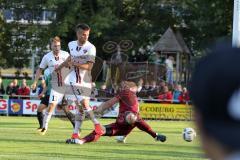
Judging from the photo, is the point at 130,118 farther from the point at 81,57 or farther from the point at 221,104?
the point at 221,104

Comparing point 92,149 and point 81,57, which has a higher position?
point 81,57

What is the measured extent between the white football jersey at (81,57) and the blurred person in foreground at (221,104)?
12.1 metres

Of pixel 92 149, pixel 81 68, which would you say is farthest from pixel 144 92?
pixel 92 149

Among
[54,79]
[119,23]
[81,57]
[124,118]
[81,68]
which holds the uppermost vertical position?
[119,23]

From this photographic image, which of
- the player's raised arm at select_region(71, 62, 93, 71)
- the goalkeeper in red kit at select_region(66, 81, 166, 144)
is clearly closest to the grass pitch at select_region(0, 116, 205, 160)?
the goalkeeper in red kit at select_region(66, 81, 166, 144)

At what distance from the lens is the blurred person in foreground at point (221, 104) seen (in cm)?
196

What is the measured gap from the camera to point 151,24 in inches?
1954

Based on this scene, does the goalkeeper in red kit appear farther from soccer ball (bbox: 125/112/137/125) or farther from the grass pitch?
the grass pitch

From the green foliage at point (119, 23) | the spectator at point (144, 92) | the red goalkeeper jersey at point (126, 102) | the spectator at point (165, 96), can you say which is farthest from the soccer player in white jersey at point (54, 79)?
the green foliage at point (119, 23)

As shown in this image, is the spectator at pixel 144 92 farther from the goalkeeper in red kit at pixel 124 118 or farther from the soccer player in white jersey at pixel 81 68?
the goalkeeper in red kit at pixel 124 118

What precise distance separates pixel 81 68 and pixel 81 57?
0.21 m

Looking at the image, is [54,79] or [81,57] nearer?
[81,57]

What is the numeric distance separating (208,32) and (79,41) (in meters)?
34.0

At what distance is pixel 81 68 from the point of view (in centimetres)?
1426
